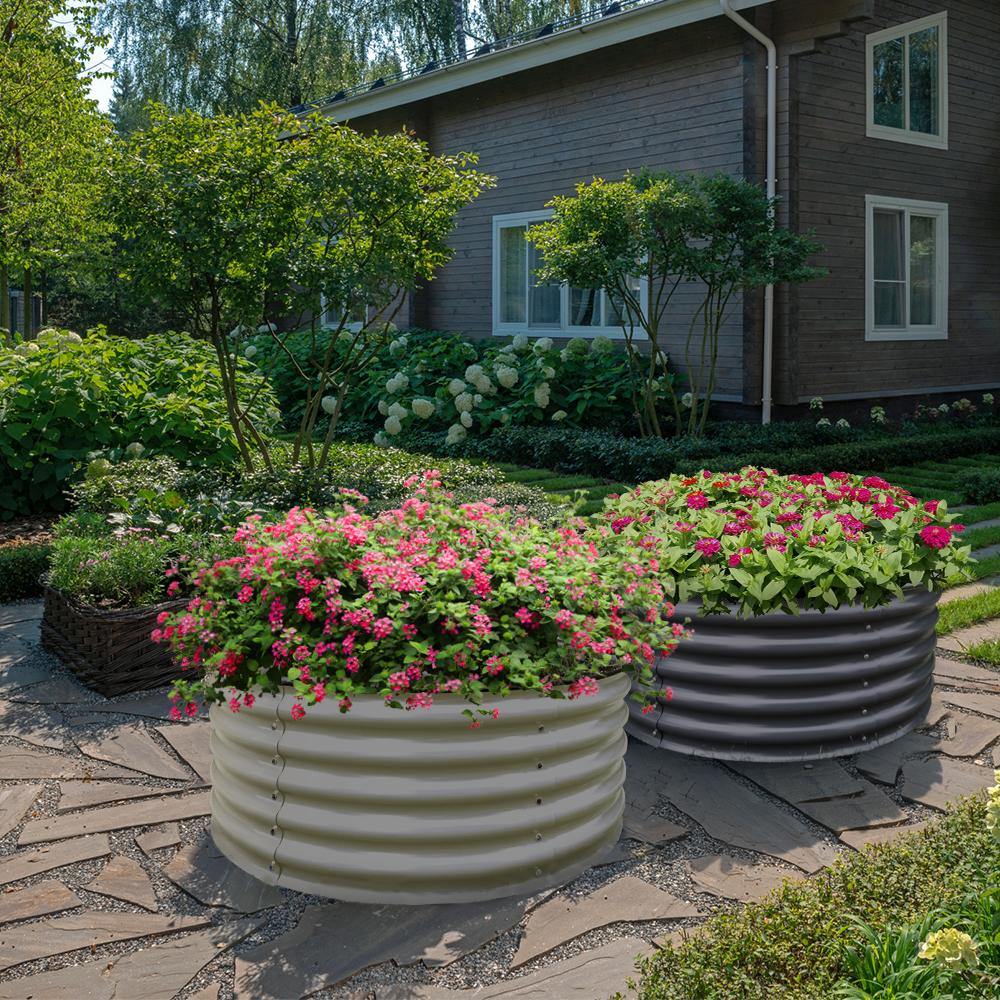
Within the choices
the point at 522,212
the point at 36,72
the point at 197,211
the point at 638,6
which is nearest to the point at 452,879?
the point at 197,211

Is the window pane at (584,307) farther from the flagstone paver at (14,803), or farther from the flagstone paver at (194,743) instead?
the flagstone paver at (14,803)

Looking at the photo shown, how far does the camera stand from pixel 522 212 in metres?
14.3

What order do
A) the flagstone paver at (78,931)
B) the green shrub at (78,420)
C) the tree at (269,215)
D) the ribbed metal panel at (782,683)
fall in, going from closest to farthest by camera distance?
the flagstone paver at (78,931) < the ribbed metal panel at (782,683) < the tree at (269,215) < the green shrub at (78,420)

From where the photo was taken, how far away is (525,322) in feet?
48.0

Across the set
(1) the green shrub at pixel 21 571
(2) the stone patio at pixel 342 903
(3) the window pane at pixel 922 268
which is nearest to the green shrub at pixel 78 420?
(1) the green shrub at pixel 21 571

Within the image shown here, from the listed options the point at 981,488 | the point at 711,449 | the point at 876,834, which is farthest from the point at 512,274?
the point at 876,834

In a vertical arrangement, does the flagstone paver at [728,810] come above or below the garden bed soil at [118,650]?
below

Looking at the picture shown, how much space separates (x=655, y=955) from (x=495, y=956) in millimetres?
438

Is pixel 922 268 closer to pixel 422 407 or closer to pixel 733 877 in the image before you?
pixel 422 407

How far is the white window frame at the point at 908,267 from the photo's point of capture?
12703 millimetres

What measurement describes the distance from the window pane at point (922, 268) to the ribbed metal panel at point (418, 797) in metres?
11.9

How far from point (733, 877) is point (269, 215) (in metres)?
5.30

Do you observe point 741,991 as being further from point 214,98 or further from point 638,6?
point 214,98

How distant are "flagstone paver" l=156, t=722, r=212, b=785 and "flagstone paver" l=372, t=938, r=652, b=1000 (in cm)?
150
